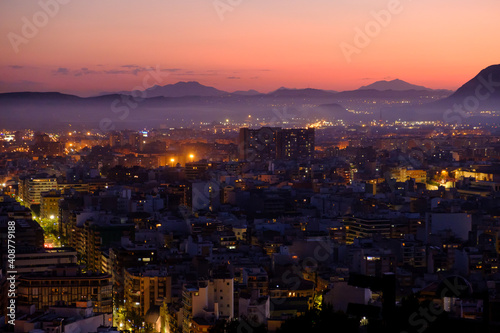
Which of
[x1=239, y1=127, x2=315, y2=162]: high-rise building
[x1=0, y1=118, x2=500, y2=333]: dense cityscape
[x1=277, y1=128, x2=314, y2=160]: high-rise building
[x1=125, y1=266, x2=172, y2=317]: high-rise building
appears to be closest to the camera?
[x1=0, y1=118, x2=500, y2=333]: dense cityscape

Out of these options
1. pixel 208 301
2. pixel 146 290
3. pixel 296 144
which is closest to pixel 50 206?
pixel 146 290

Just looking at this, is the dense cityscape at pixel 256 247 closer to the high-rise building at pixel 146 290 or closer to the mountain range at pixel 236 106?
the high-rise building at pixel 146 290

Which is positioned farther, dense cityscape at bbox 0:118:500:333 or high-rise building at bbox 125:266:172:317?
high-rise building at bbox 125:266:172:317

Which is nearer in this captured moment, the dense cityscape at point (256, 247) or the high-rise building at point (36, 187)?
the dense cityscape at point (256, 247)

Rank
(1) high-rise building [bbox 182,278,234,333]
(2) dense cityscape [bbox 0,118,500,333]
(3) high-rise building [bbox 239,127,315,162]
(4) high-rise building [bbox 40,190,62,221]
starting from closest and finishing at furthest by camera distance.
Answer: (2) dense cityscape [bbox 0,118,500,333] → (1) high-rise building [bbox 182,278,234,333] → (4) high-rise building [bbox 40,190,62,221] → (3) high-rise building [bbox 239,127,315,162]

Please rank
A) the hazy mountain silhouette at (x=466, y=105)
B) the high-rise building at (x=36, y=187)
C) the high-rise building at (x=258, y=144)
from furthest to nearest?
the hazy mountain silhouette at (x=466, y=105)
the high-rise building at (x=258, y=144)
the high-rise building at (x=36, y=187)

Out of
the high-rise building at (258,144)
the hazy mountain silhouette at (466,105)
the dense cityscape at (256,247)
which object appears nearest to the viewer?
the dense cityscape at (256,247)

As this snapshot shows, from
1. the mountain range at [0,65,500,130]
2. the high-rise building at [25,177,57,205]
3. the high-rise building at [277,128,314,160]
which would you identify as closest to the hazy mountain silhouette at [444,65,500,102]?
the mountain range at [0,65,500,130]

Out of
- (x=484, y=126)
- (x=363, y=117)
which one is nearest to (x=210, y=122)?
(x=363, y=117)

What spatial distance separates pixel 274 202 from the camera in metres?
22.0

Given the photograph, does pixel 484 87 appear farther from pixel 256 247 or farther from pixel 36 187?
pixel 256 247

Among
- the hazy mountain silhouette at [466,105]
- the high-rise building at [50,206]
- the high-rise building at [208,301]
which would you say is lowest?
the high-rise building at [50,206]

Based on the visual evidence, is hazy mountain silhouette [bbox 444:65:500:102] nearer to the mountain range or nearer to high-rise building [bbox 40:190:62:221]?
the mountain range

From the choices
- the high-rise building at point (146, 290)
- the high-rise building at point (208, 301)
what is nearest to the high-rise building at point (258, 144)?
the high-rise building at point (146, 290)
